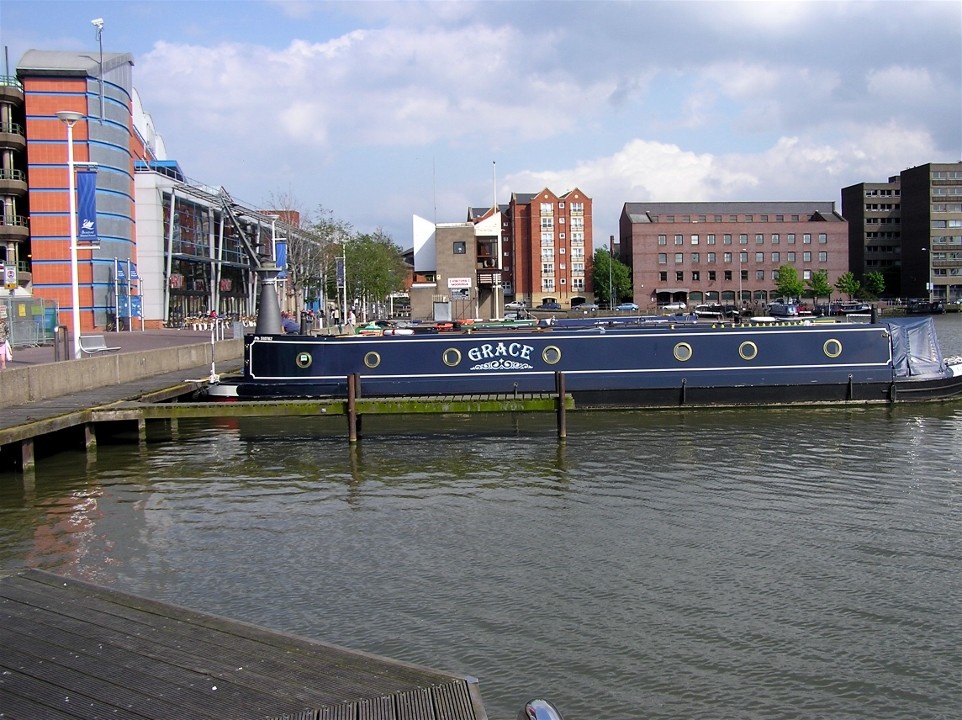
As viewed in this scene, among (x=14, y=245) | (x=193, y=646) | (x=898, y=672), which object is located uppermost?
(x=14, y=245)

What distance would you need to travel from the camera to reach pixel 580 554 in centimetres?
1141

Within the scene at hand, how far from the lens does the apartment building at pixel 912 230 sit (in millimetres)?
116250

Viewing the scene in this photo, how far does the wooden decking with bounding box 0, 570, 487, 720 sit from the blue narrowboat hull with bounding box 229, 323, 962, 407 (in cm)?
1685

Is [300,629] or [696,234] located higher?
[696,234]

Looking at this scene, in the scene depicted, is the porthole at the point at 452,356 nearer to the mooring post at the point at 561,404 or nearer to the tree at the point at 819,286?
the mooring post at the point at 561,404

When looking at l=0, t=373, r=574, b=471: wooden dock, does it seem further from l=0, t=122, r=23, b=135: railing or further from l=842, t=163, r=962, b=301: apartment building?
l=842, t=163, r=962, b=301: apartment building

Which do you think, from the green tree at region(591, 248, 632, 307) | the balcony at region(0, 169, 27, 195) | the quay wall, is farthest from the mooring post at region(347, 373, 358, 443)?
the green tree at region(591, 248, 632, 307)

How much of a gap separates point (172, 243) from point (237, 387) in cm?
4026

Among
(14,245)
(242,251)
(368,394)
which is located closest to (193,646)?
(368,394)

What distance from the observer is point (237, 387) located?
23.8m

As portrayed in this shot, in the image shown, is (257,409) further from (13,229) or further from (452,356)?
(13,229)

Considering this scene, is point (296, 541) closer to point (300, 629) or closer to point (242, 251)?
point (300, 629)

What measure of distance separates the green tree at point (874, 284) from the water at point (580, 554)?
4152 inches

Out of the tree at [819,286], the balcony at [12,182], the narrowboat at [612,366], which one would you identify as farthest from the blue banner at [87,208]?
the tree at [819,286]
